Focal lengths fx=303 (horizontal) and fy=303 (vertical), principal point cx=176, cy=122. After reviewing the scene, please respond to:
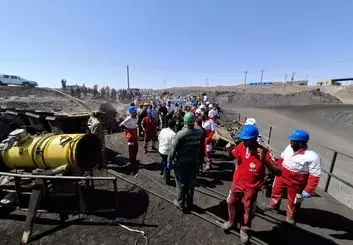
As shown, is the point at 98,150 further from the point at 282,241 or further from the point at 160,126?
the point at 160,126

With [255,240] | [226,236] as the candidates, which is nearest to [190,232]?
[226,236]

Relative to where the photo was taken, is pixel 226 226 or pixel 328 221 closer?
pixel 226 226

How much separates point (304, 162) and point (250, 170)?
128cm

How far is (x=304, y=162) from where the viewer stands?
18.1 feet

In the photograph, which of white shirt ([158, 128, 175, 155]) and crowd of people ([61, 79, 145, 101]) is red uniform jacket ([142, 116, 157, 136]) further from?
crowd of people ([61, 79, 145, 101])

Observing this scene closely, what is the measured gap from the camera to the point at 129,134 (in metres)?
8.96

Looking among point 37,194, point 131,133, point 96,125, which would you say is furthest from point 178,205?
point 96,125

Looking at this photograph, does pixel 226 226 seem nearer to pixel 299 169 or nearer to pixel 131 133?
pixel 299 169

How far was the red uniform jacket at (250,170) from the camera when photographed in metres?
4.87

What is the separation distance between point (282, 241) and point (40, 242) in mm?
4340

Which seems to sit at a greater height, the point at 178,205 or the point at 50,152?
the point at 50,152

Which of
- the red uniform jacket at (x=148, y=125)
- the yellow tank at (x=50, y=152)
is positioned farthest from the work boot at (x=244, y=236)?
the red uniform jacket at (x=148, y=125)

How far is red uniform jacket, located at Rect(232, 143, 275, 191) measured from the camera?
4867 millimetres

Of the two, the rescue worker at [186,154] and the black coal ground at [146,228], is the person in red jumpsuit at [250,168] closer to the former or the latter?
the black coal ground at [146,228]
